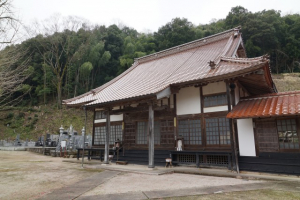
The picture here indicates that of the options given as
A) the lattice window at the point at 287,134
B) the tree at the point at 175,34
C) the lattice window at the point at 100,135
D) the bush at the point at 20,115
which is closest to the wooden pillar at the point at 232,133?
the lattice window at the point at 287,134

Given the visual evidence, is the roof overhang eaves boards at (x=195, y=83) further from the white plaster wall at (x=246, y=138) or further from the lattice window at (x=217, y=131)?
the white plaster wall at (x=246, y=138)

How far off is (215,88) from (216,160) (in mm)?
3161

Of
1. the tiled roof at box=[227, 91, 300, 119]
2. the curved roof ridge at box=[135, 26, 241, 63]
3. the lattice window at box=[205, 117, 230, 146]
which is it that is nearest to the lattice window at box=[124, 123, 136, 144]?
the lattice window at box=[205, 117, 230, 146]

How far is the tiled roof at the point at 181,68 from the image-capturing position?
792 cm

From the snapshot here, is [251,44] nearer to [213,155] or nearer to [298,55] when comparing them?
[298,55]

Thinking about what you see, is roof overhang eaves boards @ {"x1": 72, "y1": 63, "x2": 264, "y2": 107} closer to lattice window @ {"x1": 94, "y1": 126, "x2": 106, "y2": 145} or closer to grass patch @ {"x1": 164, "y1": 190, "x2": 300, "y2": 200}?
lattice window @ {"x1": 94, "y1": 126, "x2": 106, "y2": 145}

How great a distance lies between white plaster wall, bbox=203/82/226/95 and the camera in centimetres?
872

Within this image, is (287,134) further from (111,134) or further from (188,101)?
(111,134)

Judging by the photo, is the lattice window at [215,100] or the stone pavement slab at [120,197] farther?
the lattice window at [215,100]

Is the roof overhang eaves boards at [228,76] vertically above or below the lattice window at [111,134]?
above

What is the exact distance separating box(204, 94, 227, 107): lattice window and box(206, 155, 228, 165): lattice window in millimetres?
2264

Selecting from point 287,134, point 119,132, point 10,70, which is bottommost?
point 287,134

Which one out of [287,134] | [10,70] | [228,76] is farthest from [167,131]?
[10,70]

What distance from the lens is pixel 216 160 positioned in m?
8.34
